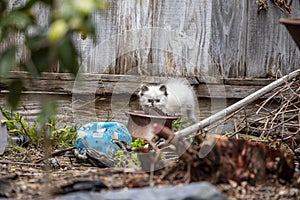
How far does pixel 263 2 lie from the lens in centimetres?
575

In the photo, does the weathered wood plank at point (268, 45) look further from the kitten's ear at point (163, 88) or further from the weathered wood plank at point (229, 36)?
the kitten's ear at point (163, 88)

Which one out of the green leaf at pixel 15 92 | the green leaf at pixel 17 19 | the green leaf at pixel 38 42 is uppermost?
the green leaf at pixel 17 19

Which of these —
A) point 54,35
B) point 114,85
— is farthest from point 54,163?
point 54,35

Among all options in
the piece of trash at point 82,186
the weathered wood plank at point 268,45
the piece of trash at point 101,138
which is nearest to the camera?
the piece of trash at point 82,186

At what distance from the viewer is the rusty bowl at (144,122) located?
205 inches

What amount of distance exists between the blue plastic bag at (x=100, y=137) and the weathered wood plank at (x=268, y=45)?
1.52 metres

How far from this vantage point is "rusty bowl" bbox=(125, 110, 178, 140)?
5.20 m

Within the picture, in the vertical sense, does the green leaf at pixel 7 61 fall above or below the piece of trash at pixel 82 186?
above

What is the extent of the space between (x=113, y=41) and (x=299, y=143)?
178 cm

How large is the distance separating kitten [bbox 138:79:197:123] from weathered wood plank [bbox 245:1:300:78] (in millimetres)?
584

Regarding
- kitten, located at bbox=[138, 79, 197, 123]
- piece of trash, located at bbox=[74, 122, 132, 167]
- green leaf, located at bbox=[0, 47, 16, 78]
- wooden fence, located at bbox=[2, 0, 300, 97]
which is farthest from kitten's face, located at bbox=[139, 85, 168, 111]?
green leaf, located at bbox=[0, 47, 16, 78]

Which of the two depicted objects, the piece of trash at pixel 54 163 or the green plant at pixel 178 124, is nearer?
the piece of trash at pixel 54 163

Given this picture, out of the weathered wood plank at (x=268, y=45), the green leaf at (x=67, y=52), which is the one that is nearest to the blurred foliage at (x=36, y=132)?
the weathered wood plank at (x=268, y=45)

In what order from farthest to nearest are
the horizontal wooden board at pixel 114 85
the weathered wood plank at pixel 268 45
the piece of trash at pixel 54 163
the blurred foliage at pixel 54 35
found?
the weathered wood plank at pixel 268 45 < the horizontal wooden board at pixel 114 85 < the piece of trash at pixel 54 163 < the blurred foliage at pixel 54 35
